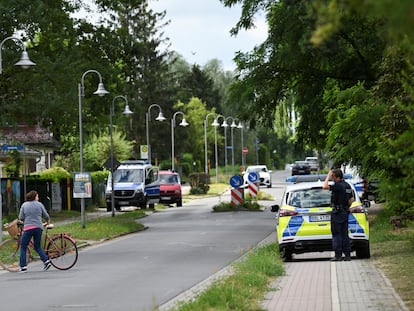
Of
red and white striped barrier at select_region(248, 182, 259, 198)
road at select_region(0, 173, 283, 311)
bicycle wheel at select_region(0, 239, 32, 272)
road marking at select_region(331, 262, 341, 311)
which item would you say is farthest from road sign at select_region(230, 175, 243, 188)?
road marking at select_region(331, 262, 341, 311)

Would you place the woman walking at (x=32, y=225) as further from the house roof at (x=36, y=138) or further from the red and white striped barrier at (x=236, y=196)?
the red and white striped barrier at (x=236, y=196)

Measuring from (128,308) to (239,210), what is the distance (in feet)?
120

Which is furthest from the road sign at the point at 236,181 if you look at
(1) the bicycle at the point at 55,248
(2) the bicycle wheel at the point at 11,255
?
(1) the bicycle at the point at 55,248

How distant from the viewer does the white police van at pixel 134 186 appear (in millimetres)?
52375

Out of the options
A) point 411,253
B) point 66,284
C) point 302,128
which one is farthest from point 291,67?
point 66,284

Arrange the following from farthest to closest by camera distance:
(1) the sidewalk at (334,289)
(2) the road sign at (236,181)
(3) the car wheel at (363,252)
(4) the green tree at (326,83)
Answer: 1. (2) the road sign at (236,181)
2. (3) the car wheel at (363,252)
3. (4) the green tree at (326,83)
4. (1) the sidewalk at (334,289)

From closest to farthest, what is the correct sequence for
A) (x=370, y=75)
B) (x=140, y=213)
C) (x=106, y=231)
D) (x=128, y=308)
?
(x=128, y=308), (x=370, y=75), (x=106, y=231), (x=140, y=213)

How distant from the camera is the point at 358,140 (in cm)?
2077

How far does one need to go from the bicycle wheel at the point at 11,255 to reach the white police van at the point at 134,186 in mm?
30195

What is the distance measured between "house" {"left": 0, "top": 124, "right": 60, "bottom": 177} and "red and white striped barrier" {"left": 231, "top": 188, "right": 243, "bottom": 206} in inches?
381

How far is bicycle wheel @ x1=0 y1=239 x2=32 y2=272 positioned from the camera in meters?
20.2

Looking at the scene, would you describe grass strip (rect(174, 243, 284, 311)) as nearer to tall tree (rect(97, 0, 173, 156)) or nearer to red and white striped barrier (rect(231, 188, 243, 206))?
red and white striped barrier (rect(231, 188, 243, 206))

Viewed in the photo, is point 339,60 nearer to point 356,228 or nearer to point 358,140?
point 358,140

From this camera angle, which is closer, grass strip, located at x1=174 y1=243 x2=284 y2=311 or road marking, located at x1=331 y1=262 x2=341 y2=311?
road marking, located at x1=331 y1=262 x2=341 y2=311
